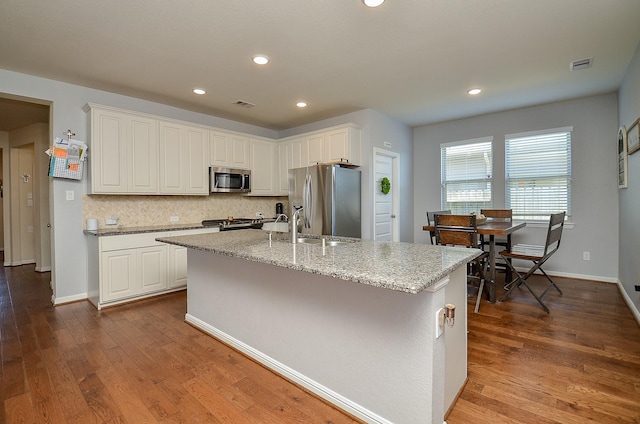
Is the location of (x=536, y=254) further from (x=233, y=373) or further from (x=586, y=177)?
(x=233, y=373)

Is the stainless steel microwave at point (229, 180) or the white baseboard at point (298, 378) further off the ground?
the stainless steel microwave at point (229, 180)

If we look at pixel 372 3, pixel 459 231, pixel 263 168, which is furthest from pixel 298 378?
pixel 263 168

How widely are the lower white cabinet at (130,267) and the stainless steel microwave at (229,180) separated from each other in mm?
893

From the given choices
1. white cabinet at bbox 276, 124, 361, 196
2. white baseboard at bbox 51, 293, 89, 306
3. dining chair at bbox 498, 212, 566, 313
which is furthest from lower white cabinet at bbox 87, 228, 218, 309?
dining chair at bbox 498, 212, 566, 313

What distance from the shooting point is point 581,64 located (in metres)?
3.13

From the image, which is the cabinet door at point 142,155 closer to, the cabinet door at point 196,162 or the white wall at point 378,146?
the cabinet door at point 196,162

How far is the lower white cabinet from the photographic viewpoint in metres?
3.33

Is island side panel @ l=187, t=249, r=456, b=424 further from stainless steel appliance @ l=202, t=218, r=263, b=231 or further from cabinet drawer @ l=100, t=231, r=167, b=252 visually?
stainless steel appliance @ l=202, t=218, r=263, b=231

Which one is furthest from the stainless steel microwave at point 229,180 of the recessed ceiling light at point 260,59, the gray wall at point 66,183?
the recessed ceiling light at point 260,59

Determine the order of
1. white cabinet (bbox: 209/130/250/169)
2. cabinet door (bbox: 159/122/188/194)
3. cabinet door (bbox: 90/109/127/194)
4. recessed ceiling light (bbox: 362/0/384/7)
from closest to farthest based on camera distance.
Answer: recessed ceiling light (bbox: 362/0/384/7)
cabinet door (bbox: 90/109/127/194)
cabinet door (bbox: 159/122/188/194)
white cabinet (bbox: 209/130/250/169)

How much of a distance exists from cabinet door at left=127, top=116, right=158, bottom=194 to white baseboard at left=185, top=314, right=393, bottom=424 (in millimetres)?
2061

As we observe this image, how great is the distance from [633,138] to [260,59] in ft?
11.9

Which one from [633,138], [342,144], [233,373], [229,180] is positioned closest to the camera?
[233,373]

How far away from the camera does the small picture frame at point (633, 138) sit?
2.73 m
